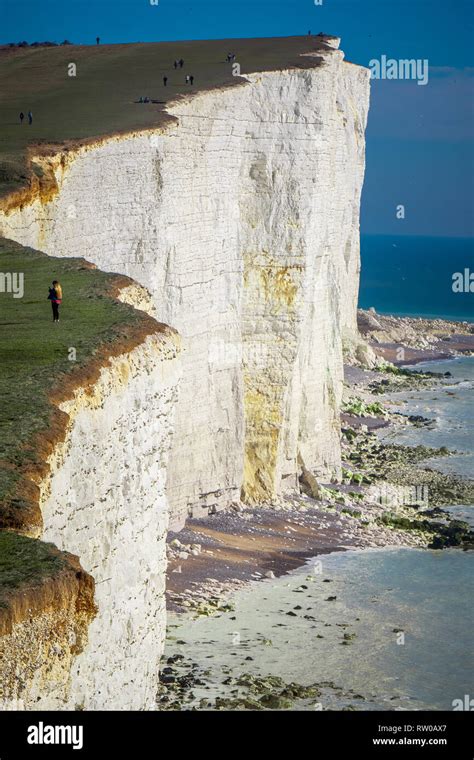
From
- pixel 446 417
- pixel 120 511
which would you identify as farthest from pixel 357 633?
pixel 446 417

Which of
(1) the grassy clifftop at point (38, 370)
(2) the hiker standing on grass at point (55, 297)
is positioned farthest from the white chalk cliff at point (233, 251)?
(2) the hiker standing on grass at point (55, 297)

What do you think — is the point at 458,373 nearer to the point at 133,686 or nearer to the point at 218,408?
the point at 218,408

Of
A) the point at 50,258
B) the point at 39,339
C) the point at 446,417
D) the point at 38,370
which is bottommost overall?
the point at 446,417

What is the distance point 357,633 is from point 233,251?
14508 millimetres

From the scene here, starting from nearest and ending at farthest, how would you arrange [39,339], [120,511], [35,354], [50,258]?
[120,511], [35,354], [39,339], [50,258]

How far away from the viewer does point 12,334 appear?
64.6 ft

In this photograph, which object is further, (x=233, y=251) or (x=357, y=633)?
(x=233, y=251)

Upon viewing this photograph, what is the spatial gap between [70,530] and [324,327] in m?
32.2

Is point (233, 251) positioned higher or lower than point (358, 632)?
higher

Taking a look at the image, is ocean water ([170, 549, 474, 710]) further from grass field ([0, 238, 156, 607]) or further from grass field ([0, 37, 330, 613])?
grass field ([0, 37, 330, 613])

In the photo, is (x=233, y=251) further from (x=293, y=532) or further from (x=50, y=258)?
(x=50, y=258)

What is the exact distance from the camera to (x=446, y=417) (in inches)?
2462

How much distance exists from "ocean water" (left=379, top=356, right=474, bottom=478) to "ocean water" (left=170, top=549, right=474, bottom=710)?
1512cm

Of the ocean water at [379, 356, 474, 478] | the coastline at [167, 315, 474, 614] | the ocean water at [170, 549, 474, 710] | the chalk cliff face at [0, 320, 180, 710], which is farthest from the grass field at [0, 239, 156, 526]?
the ocean water at [379, 356, 474, 478]
